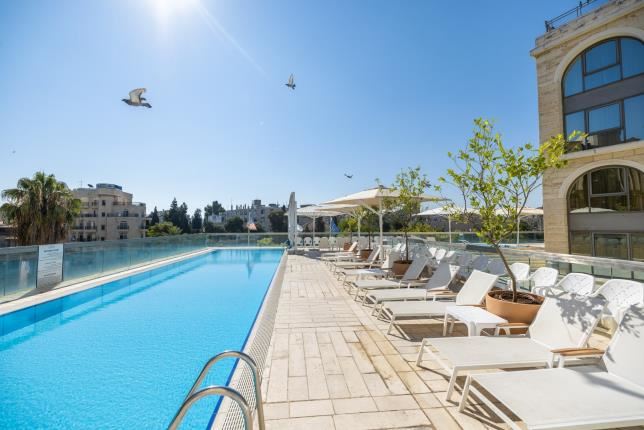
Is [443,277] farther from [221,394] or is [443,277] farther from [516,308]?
[221,394]

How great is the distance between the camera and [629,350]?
236 centimetres

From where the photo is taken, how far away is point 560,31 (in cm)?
1317

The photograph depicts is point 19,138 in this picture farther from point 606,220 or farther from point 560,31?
point 606,220

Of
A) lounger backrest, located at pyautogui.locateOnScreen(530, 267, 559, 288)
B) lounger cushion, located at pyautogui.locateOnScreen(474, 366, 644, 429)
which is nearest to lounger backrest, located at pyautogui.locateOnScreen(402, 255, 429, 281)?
lounger backrest, located at pyautogui.locateOnScreen(530, 267, 559, 288)

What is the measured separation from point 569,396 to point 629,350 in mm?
721

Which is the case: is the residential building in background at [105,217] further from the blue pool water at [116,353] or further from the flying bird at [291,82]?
the blue pool water at [116,353]

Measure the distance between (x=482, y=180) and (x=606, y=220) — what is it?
11042mm

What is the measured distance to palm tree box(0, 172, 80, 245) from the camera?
19172 mm

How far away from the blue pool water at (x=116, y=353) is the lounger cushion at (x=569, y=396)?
103 inches

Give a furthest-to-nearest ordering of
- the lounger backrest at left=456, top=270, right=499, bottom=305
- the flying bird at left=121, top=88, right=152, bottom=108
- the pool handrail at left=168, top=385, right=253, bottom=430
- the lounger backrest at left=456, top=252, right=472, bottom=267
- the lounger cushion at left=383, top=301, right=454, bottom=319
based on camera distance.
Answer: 1. the flying bird at left=121, top=88, right=152, bottom=108
2. the lounger backrest at left=456, top=252, right=472, bottom=267
3. the lounger backrest at left=456, top=270, right=499, bottom=305
4. the lounger cushion at left=383, top=301, right=454, bottom=319
5. the pool handrail at left=168, top=385, right=253, bottom=430

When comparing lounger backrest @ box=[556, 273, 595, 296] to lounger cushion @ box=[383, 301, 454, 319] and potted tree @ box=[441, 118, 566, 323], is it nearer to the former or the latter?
potted tree @ box=[441, 118, 566, 323]

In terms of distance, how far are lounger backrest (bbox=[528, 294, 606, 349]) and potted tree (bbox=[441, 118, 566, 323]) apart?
56 cm

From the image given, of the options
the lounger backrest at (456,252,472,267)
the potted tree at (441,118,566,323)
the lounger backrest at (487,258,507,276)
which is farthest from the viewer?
the lounger backrest at (456,252,472,267)

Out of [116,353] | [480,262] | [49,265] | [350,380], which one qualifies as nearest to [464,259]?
[480,262]
